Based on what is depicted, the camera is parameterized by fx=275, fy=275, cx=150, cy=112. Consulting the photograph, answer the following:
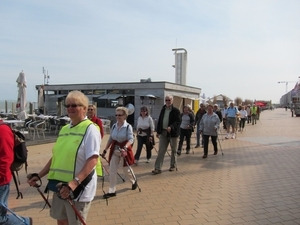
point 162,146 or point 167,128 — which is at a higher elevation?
point 167,128

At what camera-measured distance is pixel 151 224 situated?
3.88 metres

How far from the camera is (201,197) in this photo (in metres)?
5.00

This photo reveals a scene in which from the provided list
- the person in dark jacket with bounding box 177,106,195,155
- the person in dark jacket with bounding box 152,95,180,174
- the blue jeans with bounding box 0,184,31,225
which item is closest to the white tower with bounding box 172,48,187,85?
the person in dark jacket with bounding box 177,106,195,155

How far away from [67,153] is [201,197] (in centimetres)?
326

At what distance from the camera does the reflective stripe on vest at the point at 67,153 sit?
2.45 m

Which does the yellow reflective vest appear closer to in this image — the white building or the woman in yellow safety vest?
the woman in yellow safety vest

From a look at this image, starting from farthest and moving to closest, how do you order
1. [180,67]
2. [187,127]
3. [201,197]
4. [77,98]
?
1. [180,67]
2. [187,127]
3. [201,197]
4. [77,98]

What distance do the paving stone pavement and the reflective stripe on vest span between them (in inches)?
69.5

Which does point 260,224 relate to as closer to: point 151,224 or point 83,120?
point 151,224

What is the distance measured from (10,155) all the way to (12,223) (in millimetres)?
774

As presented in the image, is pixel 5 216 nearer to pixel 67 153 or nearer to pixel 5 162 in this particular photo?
pixel 5 162

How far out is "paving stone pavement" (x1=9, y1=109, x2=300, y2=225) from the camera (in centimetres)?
409

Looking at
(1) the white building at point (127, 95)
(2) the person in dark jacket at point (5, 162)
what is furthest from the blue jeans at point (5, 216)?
(1) the white building at point (127, 95)

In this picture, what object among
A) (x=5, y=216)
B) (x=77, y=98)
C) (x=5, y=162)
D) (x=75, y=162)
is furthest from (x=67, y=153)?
(x=5, y=216)
